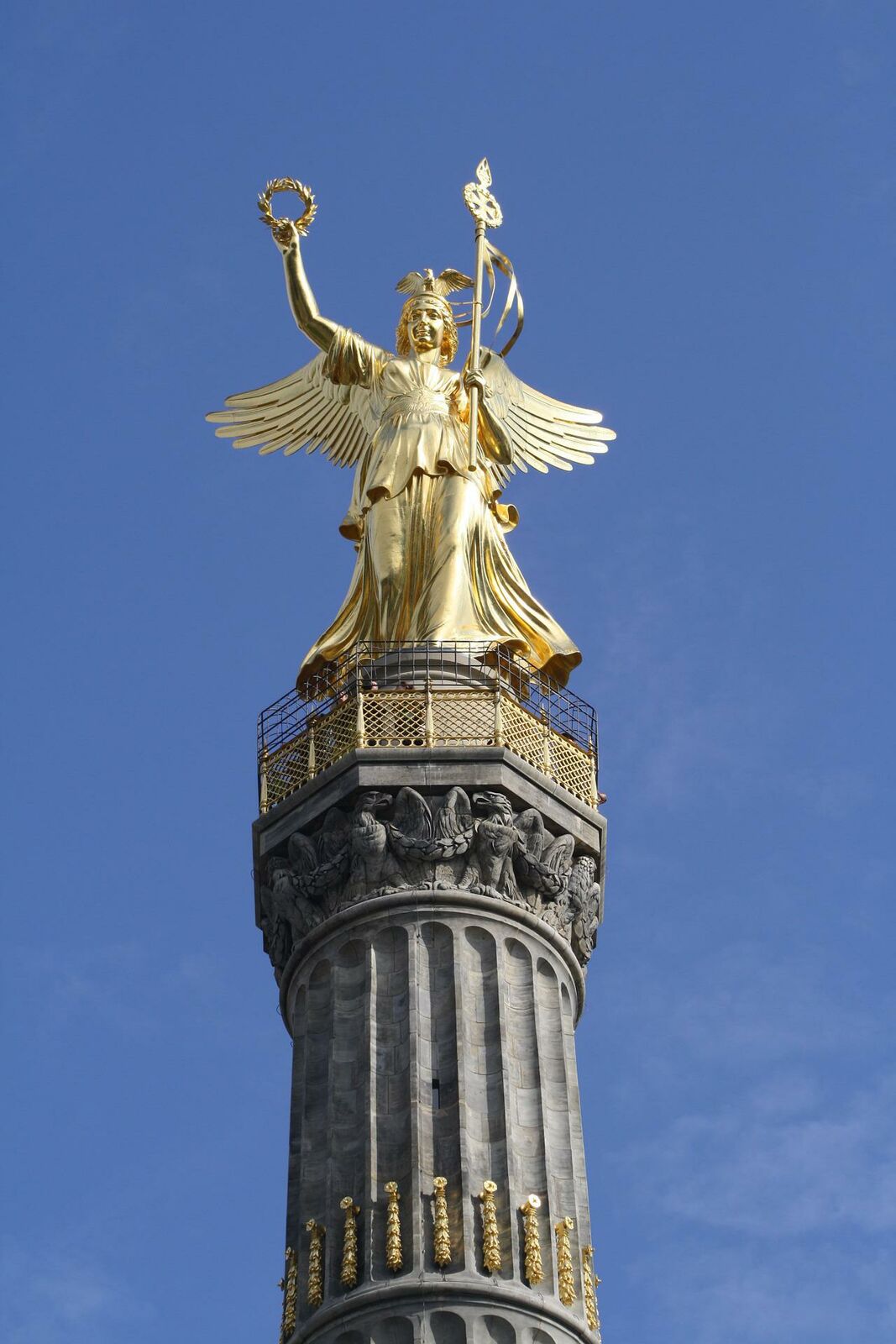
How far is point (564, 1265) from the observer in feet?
116

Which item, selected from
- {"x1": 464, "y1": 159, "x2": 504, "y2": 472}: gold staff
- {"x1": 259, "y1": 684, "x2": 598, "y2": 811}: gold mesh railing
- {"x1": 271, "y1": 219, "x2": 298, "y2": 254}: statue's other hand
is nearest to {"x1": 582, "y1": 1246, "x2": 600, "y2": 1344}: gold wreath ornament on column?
{"x1": 259, "y1": 684, "x2": 598, "y2": 811}: gold mesh railing

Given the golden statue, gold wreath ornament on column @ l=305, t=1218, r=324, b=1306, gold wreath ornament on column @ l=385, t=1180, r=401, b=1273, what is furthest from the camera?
the golden statue

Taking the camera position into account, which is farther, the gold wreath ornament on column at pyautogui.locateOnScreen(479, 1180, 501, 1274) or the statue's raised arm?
the statue's raised arm

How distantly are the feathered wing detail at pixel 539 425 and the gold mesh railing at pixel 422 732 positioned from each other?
6.23 meters

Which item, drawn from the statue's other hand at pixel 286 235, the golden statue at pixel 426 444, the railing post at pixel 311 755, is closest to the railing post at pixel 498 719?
the golden statue at pixel 426 444

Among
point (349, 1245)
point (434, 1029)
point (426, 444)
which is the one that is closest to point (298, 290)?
point (426, 444)

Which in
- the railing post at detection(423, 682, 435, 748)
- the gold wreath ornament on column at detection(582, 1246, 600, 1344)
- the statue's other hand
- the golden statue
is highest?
the statue's other hand

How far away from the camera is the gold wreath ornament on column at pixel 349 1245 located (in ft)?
114

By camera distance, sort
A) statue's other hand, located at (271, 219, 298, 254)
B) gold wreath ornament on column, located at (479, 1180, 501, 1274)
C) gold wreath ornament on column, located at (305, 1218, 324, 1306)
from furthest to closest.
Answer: statue's other hand, located at (271, 219, 298, 254) < gold wreath ornament on column, located at (305, 1218, 324, 1306) < gold wreath ornament on column, located at (479, 1180, 501, 1274)

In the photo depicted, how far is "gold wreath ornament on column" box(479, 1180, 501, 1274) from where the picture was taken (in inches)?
1366

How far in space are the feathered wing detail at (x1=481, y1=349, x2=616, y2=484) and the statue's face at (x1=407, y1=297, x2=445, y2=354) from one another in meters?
0.79

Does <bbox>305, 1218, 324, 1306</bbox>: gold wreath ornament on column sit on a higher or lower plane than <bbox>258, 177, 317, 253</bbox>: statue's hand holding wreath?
lower

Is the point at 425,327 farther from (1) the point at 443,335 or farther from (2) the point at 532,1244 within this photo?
(2) the point at 532,1244

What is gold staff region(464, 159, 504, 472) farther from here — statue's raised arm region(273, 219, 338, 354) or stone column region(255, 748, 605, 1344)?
stone column region(255, 748, 605, 1344)
